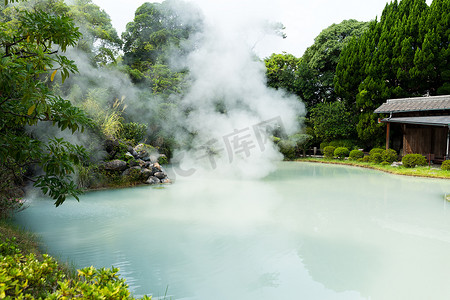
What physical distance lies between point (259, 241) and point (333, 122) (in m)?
15.9

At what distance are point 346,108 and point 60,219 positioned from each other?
59.2 feet

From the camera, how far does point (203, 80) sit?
14.1 m

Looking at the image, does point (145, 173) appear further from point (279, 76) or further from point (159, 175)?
point (279, 76)

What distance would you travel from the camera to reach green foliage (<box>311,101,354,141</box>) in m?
18.7

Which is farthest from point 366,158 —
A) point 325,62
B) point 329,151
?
point 325,62

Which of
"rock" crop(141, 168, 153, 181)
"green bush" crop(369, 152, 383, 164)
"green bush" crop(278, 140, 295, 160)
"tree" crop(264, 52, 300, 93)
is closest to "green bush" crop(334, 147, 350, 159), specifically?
"green bush" crop(369, 152, 383, 164)

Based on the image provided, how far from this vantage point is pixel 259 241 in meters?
4.58

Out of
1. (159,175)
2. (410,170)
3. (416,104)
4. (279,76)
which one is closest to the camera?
(159,175)

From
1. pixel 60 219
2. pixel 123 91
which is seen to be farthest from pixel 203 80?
pixel 60 219

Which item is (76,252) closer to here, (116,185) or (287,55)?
(116,185)

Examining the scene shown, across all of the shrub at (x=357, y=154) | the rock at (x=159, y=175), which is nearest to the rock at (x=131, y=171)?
the rock at (x=159, y=175)

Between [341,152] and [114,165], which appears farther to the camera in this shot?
[341,152]

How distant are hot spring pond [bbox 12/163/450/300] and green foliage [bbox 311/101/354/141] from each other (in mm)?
10947

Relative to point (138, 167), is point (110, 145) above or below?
above
